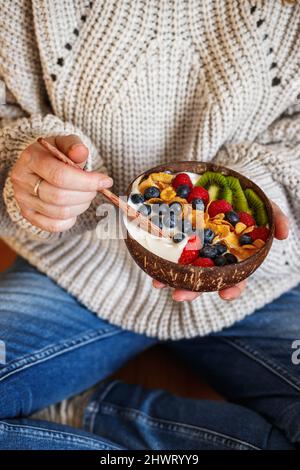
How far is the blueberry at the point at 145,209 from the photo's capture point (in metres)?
0.68

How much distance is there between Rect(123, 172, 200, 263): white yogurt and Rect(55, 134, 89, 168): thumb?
0.26 feet

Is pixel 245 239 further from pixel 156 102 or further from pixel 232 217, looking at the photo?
pixel 156 102

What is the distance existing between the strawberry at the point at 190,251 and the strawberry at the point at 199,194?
0.20 ft

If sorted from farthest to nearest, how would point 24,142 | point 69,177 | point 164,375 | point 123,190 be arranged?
point 164,375 < point 123,190 < point 24,142 < point 69,177

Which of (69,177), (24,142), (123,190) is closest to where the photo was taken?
(69,177)

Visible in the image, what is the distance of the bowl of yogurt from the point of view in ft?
2.13

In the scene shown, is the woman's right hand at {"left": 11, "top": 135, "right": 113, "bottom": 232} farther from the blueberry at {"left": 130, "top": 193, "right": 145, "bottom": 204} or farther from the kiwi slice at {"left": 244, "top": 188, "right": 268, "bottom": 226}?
the kiwi slice at {"left": 244, "top": 188, "right": 268, "bottom": 226}

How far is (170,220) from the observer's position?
677 millimetres

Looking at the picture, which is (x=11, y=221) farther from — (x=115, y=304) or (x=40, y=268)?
(x=115, y=304)

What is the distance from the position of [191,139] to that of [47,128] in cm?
22

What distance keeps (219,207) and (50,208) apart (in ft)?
0.69

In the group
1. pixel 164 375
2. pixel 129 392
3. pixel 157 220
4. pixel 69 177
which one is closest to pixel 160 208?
pixel 157 220

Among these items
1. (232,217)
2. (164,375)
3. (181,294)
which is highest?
(232,217)
